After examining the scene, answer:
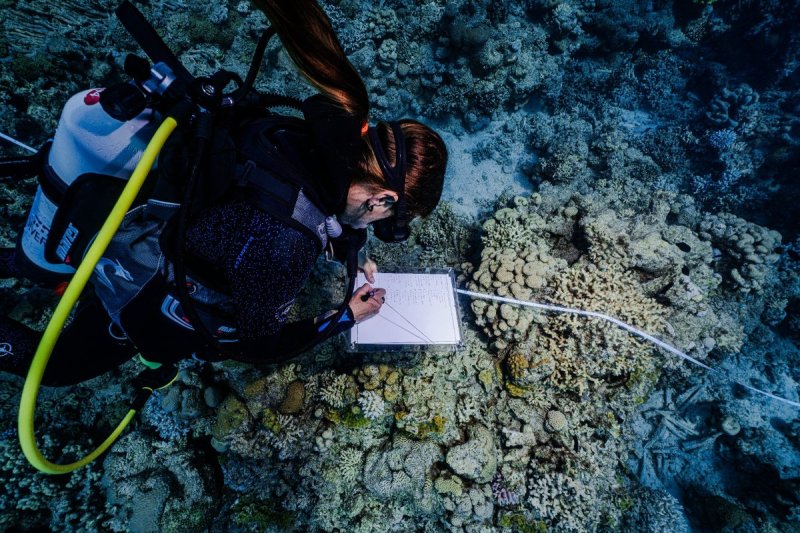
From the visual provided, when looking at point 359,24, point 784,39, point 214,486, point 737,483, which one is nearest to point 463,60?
point 359,24

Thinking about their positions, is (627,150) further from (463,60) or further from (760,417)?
(760,417)

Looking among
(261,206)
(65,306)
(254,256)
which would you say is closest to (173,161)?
(261,206)

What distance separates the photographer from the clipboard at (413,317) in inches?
136

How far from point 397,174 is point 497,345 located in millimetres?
3004

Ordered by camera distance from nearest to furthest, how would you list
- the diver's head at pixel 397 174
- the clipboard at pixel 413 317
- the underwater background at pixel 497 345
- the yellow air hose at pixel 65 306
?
the yellow air hose at pixel 65 306
the diver's head at pixel 397 174
the clipboard at pixel 413 317
the underwater background at pixel 497 345

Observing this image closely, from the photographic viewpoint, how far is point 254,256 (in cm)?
162

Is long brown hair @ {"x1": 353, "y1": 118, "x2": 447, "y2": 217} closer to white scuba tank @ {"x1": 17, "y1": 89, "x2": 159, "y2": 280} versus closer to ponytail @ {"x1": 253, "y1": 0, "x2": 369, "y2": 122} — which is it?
ponytail @ {"x1": 253, "y1": 0, "x2": 369, "y2": 122}

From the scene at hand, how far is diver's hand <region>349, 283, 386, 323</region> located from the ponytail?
172 centimetres

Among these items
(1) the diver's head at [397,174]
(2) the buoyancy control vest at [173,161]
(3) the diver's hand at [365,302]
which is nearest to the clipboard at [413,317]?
(3) the diver's hand at [365,302]

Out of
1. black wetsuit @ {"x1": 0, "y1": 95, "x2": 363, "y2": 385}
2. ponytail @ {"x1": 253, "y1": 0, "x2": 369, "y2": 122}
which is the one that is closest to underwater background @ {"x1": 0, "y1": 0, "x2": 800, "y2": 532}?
ponytail @ {"x1": 253, "y1": 0, "x2": 369, "y2": 122}

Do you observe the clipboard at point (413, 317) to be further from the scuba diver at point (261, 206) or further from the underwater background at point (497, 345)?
the scuba diver at point (261, 206)

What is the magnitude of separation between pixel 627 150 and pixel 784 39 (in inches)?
286

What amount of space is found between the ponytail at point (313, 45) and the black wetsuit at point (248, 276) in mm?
133

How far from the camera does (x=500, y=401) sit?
4.14 m
